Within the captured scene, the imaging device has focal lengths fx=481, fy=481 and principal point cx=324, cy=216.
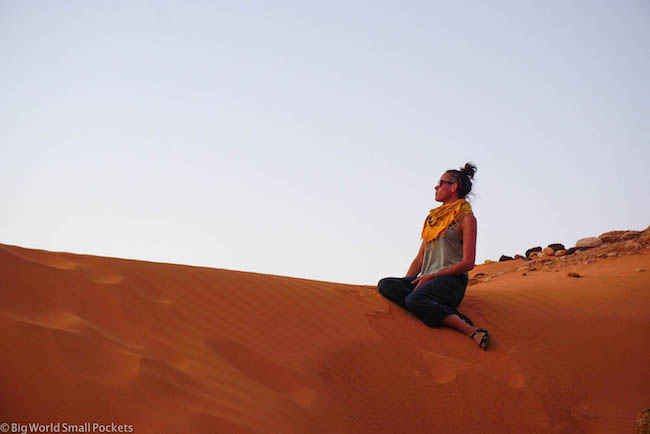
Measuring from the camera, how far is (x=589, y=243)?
8117mm

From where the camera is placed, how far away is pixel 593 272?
20.5 ft

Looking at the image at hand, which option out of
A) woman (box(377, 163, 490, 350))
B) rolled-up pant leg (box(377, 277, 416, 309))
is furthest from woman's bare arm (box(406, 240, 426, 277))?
rolled-up pant leg (box(377, 277, 416, 309))

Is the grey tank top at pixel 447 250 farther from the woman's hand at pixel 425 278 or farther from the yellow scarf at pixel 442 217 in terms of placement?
the woman's hand at pixel 425 278

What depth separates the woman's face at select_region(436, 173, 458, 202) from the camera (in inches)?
180

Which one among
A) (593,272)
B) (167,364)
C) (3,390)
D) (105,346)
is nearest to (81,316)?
(105,346)

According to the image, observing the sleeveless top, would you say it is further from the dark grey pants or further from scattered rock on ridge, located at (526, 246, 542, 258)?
scattered rock on ridge, located at (526, 246, 542, 258)

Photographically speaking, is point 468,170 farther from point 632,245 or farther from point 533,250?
point 533,250

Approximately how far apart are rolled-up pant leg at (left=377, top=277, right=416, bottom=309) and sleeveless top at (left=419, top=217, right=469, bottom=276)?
250 mm

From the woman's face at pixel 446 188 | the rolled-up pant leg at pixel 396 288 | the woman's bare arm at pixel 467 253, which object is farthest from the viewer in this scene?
the woman's face at pixel 446 188

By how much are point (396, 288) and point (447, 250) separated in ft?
1.90

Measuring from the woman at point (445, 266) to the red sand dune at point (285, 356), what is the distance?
0.39ft

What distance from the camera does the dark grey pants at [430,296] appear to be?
3.97 metres

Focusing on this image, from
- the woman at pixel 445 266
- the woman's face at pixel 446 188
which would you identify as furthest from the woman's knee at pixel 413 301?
the woman's face at pixel 446 188

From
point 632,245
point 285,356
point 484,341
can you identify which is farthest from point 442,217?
point 632,245
